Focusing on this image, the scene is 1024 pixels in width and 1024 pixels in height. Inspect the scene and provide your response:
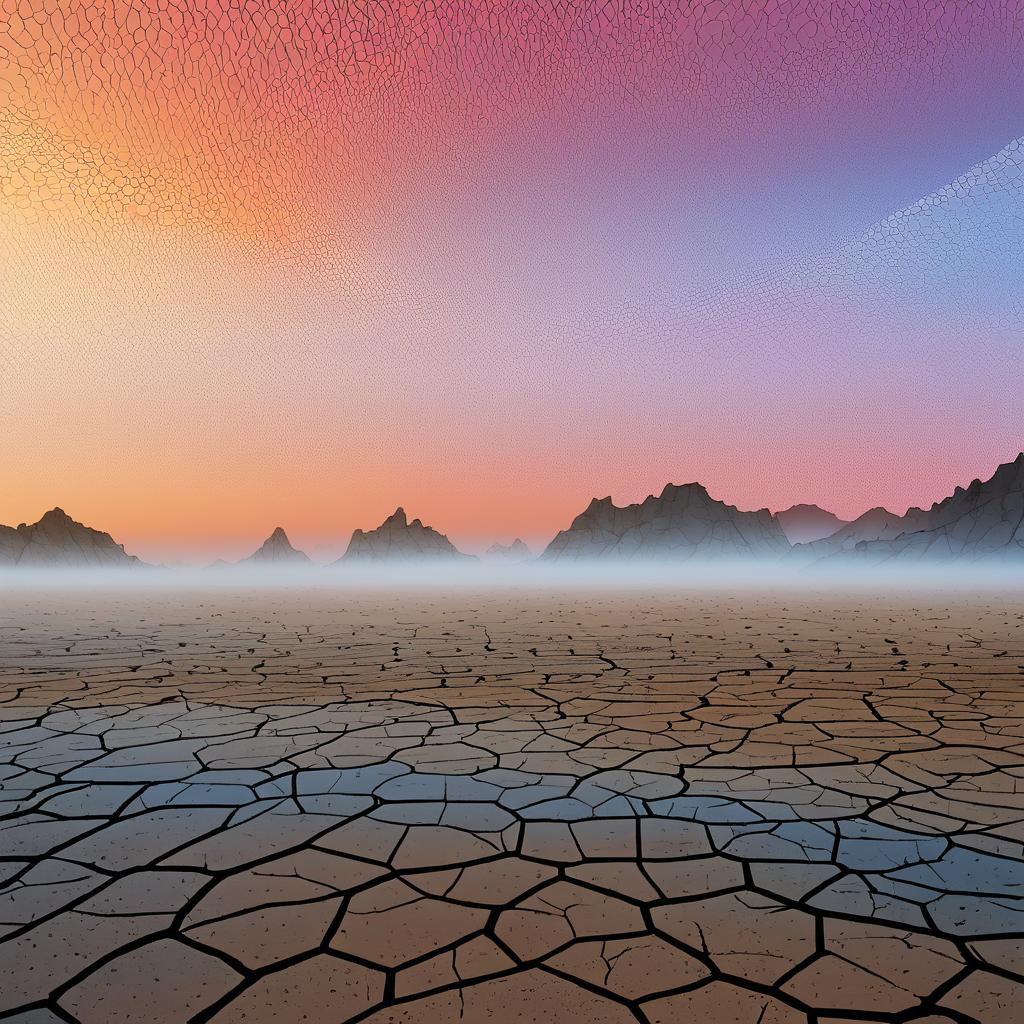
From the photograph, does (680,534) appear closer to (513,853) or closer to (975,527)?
(975,527)

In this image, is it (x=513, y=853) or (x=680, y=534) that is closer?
(x=513, y=853)

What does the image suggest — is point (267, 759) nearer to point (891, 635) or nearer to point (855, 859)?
point (855, 859)

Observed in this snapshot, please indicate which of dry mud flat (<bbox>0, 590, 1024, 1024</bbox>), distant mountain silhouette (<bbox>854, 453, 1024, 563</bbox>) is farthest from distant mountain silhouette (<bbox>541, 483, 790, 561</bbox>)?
dry mud flat (<bbox>0, 590, 1024, 1024</bbox>)

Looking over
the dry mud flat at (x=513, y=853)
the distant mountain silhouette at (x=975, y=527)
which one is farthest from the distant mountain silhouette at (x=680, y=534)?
the dry mud flat at (x=513, y=853)

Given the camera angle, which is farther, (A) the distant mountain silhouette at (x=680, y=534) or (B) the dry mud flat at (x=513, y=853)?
(A) the distant mountain silhouette at (x=680, y=534)

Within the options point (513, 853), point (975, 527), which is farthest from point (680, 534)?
point (513, 853)

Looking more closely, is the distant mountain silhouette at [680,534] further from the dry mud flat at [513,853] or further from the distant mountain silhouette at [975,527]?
the dry mud flat at [513,853]

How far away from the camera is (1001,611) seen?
13.6 meters

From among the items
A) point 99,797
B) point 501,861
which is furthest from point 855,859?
point 99,797

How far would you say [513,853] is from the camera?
239 centimetres

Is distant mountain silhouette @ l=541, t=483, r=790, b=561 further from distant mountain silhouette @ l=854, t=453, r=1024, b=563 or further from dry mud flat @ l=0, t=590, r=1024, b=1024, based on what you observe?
dry mud flat @ l=0, t=590, r=1024, b=1024

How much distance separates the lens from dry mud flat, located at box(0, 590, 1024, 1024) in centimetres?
168

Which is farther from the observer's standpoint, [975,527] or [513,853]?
[975,527]

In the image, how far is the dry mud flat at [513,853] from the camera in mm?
1682
